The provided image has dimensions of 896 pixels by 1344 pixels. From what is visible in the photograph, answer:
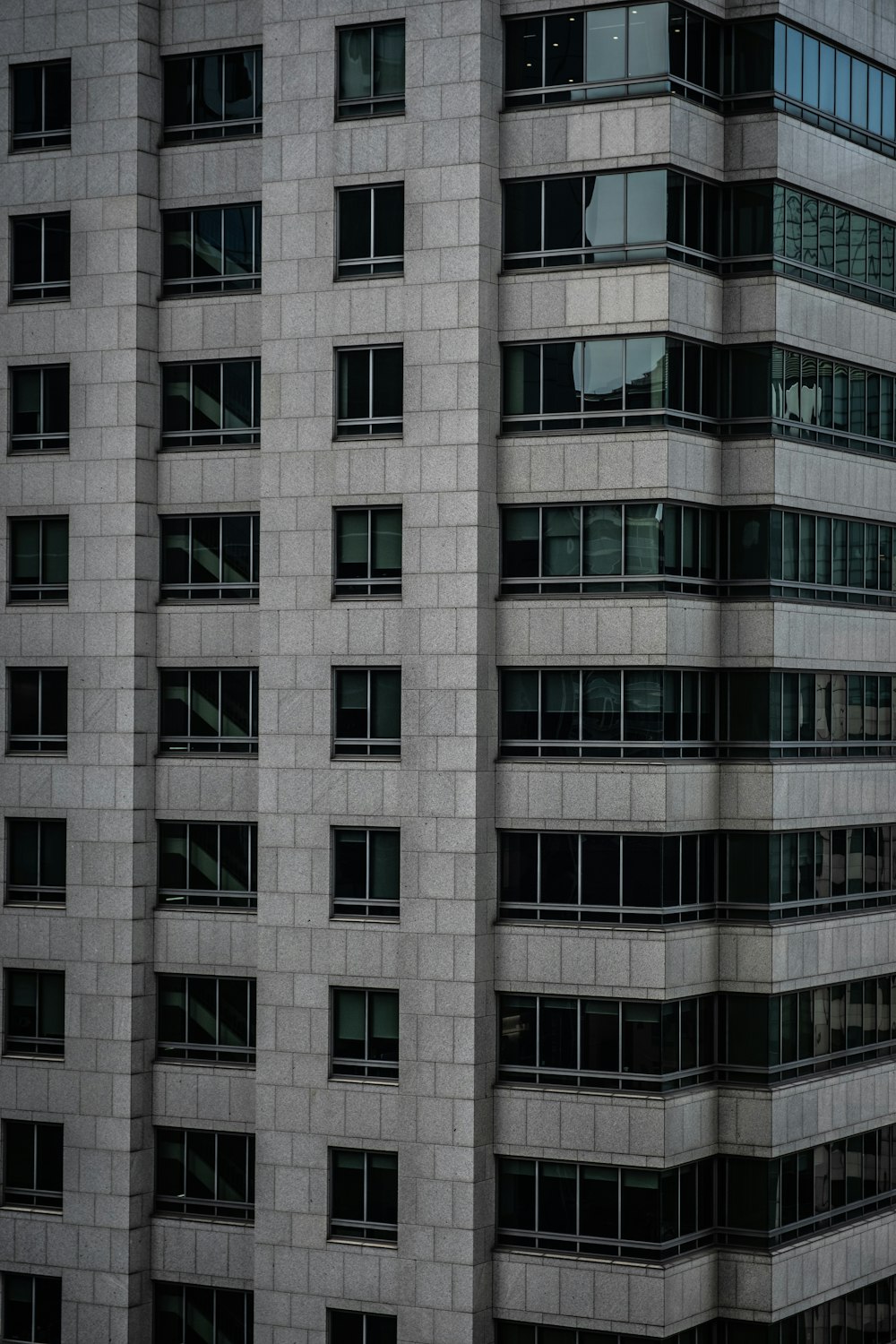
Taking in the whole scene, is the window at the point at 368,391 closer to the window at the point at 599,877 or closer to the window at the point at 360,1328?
the window at the point at 599,877

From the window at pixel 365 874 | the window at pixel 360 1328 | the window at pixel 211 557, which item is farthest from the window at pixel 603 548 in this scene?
the window at pixel 360 1328

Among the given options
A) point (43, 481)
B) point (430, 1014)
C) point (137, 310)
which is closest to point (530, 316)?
point (137, 310)

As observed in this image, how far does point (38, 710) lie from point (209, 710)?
4254 millimetres

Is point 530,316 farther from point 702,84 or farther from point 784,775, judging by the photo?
point 784,775

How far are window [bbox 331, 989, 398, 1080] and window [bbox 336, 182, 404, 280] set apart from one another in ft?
53.0

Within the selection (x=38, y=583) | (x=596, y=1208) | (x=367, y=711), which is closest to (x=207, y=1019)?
(x=367, y=711)

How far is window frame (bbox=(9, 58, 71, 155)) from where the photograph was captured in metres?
47.9

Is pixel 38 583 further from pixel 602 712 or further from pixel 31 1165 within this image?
pixel 602 712

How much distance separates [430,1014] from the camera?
43906 mm

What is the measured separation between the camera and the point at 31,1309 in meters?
47.5

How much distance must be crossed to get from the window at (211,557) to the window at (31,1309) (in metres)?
16.5

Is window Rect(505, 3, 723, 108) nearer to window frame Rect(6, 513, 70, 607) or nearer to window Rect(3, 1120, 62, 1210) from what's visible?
window frame Rect(6, 513, 70, 607)

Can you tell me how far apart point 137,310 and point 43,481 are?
15.2 feet

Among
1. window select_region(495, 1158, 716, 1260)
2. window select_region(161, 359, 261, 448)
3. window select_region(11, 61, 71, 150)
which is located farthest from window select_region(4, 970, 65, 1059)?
window select_region(11, 61, 71, 150)
